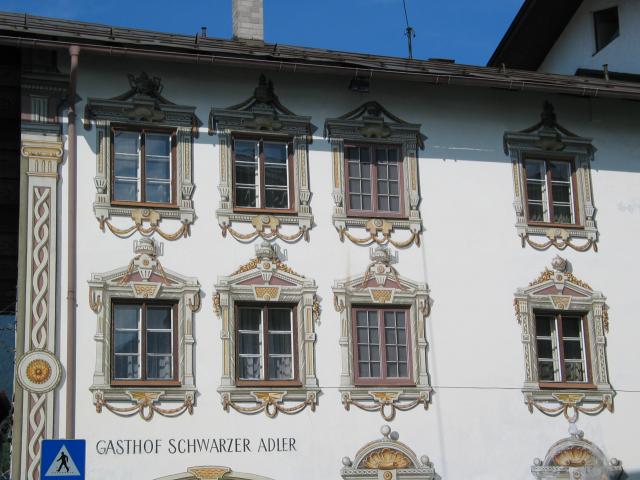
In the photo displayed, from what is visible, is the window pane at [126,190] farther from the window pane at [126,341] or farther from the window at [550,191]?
the window at [550,191]

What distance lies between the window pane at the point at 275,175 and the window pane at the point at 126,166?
2190 millimetres

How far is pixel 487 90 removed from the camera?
72.4 ft

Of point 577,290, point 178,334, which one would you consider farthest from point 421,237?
point 178,334

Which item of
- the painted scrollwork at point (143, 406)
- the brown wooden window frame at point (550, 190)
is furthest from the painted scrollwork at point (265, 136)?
the brown wooden window frame at point (550, 190)

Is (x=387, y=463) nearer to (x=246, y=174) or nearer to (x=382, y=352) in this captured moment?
(x=382, y=352)

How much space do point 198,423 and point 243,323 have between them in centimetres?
181

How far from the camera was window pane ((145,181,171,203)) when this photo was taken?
65.0ft

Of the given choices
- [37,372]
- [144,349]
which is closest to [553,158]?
[144,349]

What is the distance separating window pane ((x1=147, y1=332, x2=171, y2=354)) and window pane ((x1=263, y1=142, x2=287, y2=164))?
3.51 m

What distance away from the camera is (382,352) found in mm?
20156

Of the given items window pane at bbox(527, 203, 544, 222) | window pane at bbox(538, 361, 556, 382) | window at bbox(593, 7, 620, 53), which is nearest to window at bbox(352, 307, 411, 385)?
window pane at bbox(538, 361, 556, 382)

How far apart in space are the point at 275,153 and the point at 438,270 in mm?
3427

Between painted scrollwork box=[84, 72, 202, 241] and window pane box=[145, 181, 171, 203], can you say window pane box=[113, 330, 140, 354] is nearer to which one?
painted scrollwork box=[84, 72, 202, 241]

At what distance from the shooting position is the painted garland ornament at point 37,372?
18.2 metres
